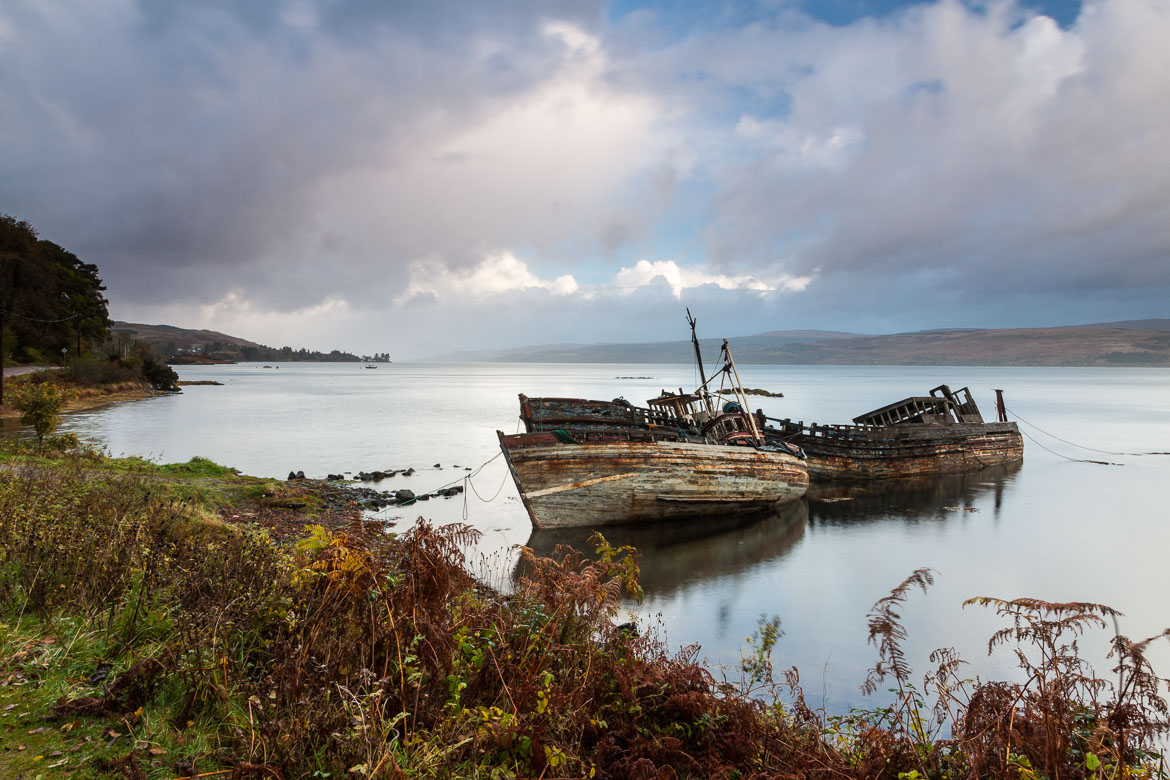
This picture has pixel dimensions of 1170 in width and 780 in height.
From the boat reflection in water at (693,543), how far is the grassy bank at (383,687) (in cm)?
758

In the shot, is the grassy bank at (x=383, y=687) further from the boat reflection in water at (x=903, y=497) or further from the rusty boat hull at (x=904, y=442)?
the rusty boat hull at (x=904, y=442)

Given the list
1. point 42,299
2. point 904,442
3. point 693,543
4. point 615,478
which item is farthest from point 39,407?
point 42,299

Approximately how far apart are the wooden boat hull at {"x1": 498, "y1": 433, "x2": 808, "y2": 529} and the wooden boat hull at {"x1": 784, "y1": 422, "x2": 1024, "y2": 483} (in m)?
8.48

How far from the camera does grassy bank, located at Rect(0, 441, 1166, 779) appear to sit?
12.0 ft

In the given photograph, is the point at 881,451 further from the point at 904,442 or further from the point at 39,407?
the point at 39,407

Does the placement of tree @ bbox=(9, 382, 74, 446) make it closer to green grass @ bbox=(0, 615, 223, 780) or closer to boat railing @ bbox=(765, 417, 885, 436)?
green grass @ bbox=(0, 615, 223, 780)

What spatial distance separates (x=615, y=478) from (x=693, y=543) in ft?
8.92

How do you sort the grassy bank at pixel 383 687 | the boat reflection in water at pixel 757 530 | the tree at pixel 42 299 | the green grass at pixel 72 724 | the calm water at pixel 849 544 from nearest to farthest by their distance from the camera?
the green grass at pixel 72 724 < the grassy bank at pixel 383 687 < the calm water at pixel 849 544 < the boat reflection in water at pixel 757 530 < the tree at pixel 42 299

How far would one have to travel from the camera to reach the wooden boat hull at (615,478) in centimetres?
1593

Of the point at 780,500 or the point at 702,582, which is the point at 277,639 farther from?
the point at 780,500

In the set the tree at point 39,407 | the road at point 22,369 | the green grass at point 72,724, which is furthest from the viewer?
the road at point 22,369

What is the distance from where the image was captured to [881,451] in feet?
82.1

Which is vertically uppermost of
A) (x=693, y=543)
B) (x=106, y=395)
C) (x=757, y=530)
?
(x=106, y=395)

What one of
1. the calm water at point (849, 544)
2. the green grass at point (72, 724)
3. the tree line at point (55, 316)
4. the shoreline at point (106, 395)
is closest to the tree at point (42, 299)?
the tree line at point (55, 316)
